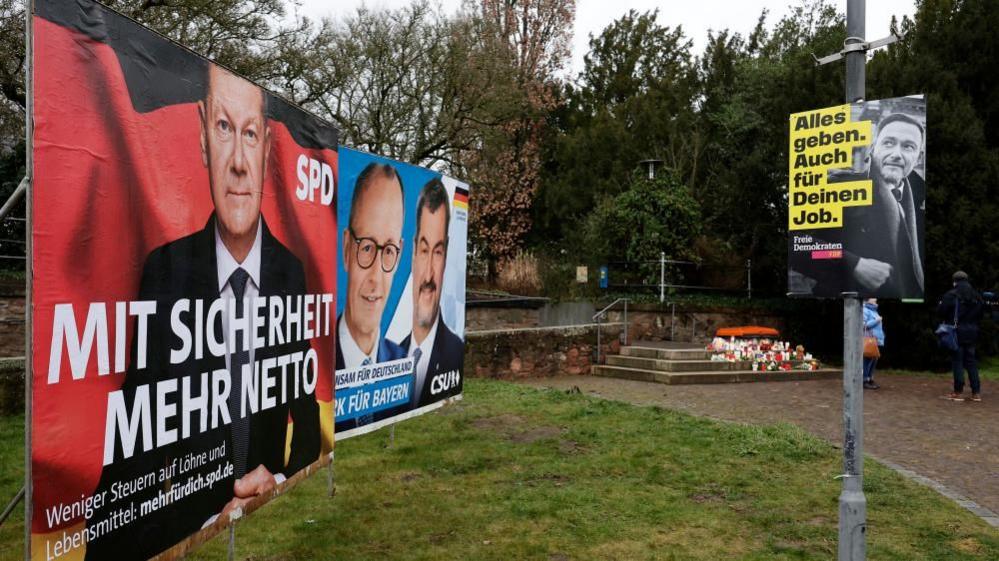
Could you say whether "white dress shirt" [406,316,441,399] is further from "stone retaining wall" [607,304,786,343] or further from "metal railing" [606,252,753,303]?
"metal railing" [606,252,753,303]

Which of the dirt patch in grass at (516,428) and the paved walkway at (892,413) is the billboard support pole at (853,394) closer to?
the paved walkway at (892,413)

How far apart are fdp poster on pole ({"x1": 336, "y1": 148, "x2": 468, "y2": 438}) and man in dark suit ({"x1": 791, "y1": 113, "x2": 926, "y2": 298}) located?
142 inches

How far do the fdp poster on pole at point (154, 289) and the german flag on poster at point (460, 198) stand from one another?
10.9ft

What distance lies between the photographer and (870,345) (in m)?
13.5

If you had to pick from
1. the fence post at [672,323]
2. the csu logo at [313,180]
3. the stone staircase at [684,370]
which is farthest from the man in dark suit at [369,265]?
the fence post at [672,323]

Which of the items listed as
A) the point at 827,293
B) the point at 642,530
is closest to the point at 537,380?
the point at 642,530

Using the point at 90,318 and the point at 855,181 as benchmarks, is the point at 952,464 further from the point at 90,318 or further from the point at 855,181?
the point at 90,318

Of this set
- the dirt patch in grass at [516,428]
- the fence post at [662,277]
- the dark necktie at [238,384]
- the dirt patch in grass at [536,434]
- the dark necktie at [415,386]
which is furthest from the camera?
the fence post at [662,277]

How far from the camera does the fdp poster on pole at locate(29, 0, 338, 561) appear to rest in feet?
9.00

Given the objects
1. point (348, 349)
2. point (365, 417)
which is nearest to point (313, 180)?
point (348, 349)

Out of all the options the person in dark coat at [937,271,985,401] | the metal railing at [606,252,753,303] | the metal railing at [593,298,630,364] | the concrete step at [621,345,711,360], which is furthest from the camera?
the metal railing at [606,252,753,303]

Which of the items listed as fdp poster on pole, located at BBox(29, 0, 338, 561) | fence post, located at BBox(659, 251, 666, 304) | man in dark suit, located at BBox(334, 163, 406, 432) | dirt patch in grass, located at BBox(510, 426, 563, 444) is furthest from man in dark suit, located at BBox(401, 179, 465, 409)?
fence post, located at BBox(659, 251, 666, 304)

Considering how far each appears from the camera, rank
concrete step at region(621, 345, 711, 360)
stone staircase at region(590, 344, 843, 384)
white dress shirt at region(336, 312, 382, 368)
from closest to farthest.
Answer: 1. white dress shirt at region(336, 312, 382, 368)
2. stone staircase at region(590, 344, 843, 384)
3. concrete step at region(621, 345, 711, 360)

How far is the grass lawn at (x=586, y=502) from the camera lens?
522 centimetres
